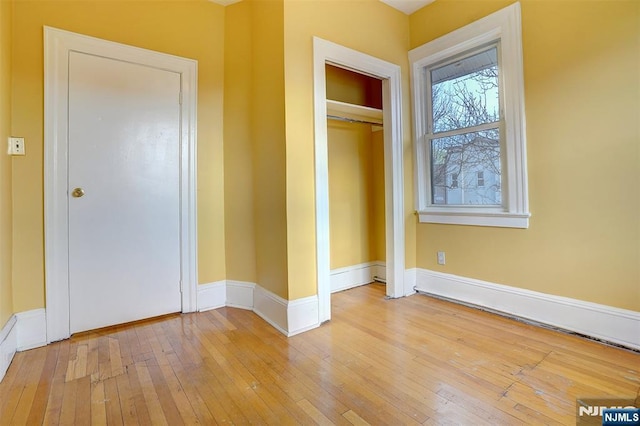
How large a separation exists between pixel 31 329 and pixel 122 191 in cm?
101

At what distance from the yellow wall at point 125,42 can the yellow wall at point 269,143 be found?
375 mm

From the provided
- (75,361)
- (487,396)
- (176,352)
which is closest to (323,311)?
(176,352)

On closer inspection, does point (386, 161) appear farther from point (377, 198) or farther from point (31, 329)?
point (31, 329)

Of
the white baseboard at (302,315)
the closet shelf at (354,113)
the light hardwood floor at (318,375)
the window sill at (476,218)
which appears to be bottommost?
the light hardwood floor at (318,375)

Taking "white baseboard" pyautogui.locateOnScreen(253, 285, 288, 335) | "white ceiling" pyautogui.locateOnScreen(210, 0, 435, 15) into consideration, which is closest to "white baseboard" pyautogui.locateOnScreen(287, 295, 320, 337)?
"white baseboard" pyautogui.locateOnScreen(253, 285, 288, 335)

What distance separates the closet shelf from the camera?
9.44 feet

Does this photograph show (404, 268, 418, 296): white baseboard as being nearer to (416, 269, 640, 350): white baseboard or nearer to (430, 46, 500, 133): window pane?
(416, 269, 640, 350): white baseboard

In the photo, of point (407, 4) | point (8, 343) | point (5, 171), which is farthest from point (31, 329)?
point (407, 4)

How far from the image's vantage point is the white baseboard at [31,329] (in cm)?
184

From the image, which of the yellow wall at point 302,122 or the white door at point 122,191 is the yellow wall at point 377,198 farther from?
the white door at point 122,191

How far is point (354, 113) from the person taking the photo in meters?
3.03

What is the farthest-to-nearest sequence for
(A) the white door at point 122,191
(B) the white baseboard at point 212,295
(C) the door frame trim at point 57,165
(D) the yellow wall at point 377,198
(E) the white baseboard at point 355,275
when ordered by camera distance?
(D) the yellow wall at point 377,198 < (E) the white baseboard at point 355,275 < (B) the white baseboard at point 212,295 < (A) the white door at point 122,191 < (C) the door frame trim at point 57,165

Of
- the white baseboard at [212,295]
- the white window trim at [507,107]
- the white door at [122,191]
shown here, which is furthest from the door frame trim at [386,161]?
the white door at [122,191]

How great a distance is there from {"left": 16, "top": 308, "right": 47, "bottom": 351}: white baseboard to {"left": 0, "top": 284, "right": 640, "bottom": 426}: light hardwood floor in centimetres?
7
